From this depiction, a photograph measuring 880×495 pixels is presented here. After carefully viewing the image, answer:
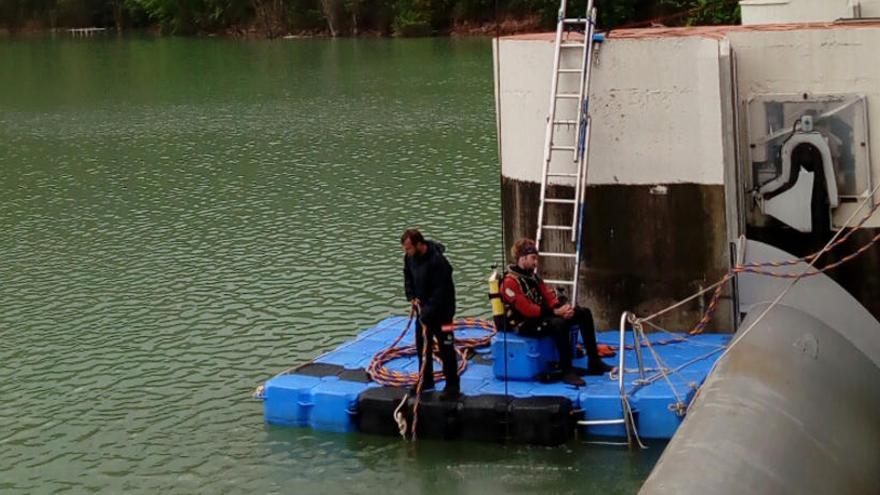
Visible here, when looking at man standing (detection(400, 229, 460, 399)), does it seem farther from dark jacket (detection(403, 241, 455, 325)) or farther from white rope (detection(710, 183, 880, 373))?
white rope (detection(710, 183, 880, 373))

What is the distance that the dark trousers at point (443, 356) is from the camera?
13203 mm

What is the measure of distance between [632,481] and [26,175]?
25089 millimetres

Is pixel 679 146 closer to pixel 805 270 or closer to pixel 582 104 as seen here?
pixel 582 104

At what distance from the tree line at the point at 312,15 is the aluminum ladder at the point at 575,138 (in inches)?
1687

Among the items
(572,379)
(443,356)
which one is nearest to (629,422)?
(572,379)

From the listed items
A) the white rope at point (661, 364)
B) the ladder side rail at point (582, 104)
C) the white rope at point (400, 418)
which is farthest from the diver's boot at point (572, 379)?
the ladder side rail at point (582, 104)

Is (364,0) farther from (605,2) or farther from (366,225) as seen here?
(366,225)

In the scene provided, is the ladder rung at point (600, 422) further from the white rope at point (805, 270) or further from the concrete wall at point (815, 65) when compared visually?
the concrete wall at point (815, 65)

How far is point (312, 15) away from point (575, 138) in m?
77.5

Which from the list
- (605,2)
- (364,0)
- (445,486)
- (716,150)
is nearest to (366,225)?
(716,150)

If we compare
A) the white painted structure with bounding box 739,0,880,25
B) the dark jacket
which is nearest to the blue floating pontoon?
the dark jacket

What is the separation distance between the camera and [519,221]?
1595cm

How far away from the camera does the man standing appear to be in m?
13.1

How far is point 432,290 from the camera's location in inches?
518
